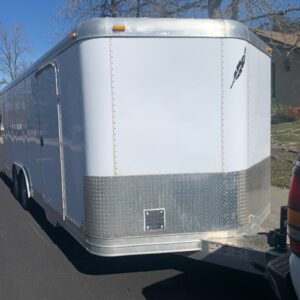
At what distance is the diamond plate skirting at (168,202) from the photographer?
15.0 ft

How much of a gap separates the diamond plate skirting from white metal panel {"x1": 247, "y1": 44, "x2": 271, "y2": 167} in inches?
18.5

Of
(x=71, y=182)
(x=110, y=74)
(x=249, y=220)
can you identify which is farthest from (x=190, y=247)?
(x=110, y=74)

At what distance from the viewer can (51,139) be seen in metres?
5.95

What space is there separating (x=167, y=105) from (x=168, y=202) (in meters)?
0.93

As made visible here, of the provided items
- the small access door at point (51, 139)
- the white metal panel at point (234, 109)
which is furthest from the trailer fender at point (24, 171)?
the white metal panel at point (234, 109)

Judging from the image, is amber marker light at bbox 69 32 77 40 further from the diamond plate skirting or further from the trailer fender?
the trailer fender

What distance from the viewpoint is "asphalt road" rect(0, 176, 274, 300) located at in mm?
4746

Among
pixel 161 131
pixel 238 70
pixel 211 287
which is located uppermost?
pixel 238 70

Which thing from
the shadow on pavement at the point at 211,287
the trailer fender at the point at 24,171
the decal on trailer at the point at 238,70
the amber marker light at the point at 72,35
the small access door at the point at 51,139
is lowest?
the shadow on pavement at the point at 211,287

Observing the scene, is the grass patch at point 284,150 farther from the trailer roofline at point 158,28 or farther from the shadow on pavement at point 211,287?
the trailer roofline at point 158,28

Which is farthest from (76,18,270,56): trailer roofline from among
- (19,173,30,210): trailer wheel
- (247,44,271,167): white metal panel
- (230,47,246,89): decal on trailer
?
(19,173,30,210): trailer wheel

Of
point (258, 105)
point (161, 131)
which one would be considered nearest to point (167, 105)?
point (161, 131)

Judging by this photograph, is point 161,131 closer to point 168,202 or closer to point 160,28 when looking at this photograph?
point 168,202

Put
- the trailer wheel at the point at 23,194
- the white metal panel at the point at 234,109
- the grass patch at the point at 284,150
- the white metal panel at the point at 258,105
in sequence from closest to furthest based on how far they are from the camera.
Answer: the white metal panel at the point at 234,109 < the white metal panel at the point at 258,105 < the trailer wheel at the point at 23,194 < the grass patch at the point at 284,150
